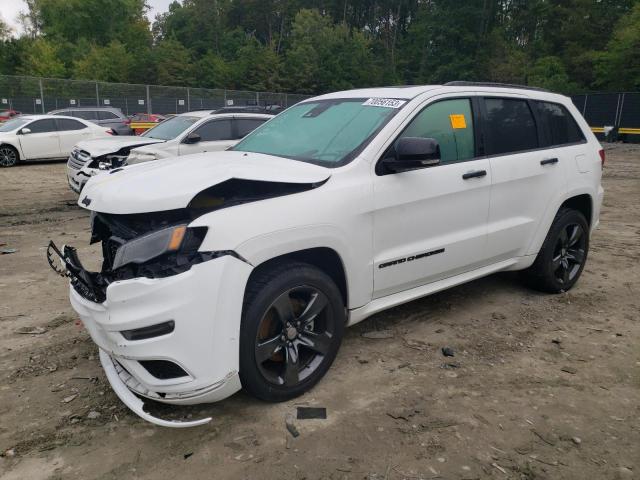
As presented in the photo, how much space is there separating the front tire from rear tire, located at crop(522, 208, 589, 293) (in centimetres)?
234

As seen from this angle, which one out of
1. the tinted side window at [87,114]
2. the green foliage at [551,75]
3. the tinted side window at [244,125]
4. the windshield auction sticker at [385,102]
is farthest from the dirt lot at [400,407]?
the green foliage at [551,75]

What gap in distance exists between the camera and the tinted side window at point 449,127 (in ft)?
11.8

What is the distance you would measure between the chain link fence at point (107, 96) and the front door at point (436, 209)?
77.2 ft

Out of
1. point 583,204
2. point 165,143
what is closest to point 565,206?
point 583,204

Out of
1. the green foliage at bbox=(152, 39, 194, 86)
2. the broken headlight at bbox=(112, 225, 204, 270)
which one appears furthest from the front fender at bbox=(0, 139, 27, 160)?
the green foliage at bbox=(152, 39, 194, 86)

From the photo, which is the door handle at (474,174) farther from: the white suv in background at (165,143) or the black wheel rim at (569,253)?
the white suv in background at (165,143)

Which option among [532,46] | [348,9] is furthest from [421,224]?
[348,9]

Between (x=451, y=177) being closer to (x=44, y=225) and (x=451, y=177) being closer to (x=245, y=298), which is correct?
(x=245, y=298)

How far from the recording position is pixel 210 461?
8.35 feet

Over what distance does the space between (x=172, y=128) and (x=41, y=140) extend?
23.4 ft

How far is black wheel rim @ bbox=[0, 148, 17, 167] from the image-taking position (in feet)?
45.7

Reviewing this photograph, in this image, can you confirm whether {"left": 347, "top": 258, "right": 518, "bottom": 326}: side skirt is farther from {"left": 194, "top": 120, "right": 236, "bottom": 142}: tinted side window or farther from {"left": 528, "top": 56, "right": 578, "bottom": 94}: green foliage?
{"left": 528, "top": 56, "right": 578, "bottom": 94}: green foliage

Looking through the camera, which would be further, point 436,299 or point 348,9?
point 348,9

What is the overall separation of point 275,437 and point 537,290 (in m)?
3.21
